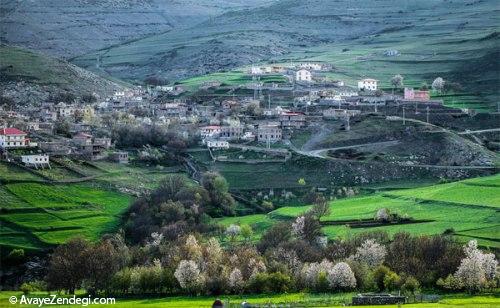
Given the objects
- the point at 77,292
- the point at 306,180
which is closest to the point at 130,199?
the point at 306,180

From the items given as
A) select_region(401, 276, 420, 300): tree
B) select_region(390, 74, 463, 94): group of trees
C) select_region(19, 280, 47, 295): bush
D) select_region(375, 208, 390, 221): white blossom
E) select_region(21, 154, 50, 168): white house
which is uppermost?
select_region(390, 74, 463, 94): group of trees

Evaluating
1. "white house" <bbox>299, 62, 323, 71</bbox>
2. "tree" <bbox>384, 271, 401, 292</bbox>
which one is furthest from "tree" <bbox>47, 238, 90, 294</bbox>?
"white house" <bbox>299, 62, 323, 71</bbox>

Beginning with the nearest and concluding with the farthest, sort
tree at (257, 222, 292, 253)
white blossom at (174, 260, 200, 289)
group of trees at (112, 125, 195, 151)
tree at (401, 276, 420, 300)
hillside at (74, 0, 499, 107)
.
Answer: tree at (401, 276, 420, 300) < white blossom at (174, 260, 200, 289) < tree at (257, 222, 292, 253) < group of trees at (112, 125, 195, 151) < hillside at (74, 0, 499, 107)

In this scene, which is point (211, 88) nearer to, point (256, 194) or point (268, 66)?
point (268, 66)

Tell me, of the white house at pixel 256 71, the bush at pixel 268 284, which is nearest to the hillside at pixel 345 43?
the white house at pixel 256 71

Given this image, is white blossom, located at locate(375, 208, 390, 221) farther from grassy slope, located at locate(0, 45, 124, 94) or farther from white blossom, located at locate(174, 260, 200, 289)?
grassy slope, located at locate(0, 45, 124, 94)

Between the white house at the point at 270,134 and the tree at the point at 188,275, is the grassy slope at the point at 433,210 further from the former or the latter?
the white house at the point at 270,134

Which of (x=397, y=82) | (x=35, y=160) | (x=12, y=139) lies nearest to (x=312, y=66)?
(x=397, y=82)
